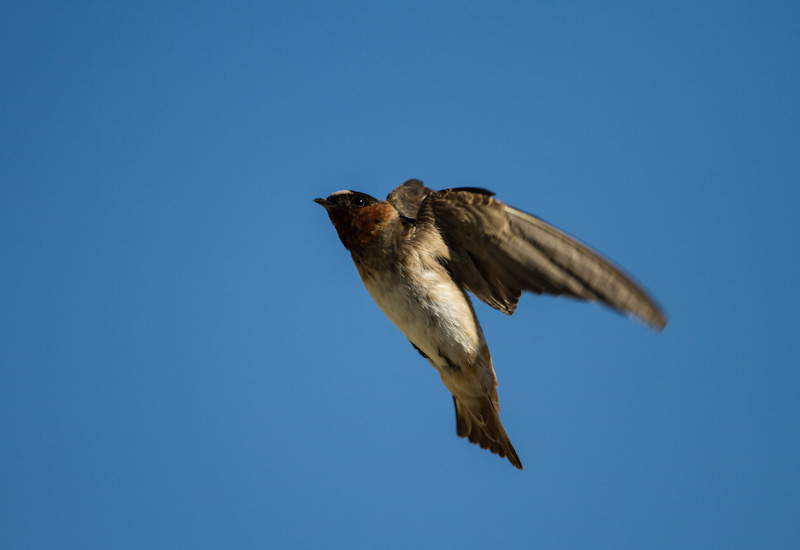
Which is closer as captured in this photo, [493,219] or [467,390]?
[493,219]

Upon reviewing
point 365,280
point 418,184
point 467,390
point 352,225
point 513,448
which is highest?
point 418,184

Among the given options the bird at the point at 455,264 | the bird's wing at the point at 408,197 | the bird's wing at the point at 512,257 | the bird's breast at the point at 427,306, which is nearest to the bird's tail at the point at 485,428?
the bird at the point at 455,264

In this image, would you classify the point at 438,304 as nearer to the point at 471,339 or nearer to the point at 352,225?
the point at 471,339

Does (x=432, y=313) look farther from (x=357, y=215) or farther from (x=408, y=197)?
(x=408, y=197)

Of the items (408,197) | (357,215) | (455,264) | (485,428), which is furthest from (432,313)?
(408,197)

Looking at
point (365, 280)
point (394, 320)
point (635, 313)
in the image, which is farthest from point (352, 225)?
point (635, 313)

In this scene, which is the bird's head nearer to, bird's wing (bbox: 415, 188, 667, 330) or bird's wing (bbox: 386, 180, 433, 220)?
bird's wing (bbox: 415, 188, 667, 330)
